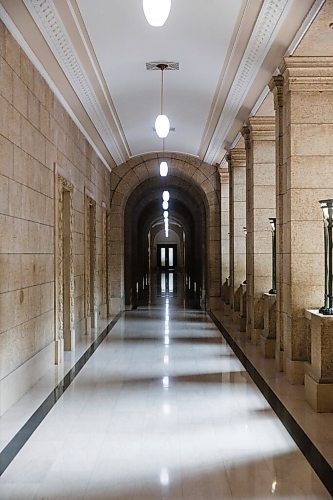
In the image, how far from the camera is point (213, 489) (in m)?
3.97

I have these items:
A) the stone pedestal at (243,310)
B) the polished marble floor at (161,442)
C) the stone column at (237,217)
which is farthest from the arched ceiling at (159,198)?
the polished marble floor at (161,442)

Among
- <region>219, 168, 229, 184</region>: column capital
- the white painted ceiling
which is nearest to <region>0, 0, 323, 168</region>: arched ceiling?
the white painted ceiling

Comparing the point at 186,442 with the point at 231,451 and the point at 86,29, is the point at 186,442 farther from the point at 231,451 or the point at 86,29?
the point at 86,29

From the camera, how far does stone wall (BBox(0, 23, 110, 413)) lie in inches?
236

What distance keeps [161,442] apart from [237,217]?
8501 mm

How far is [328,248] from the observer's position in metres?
6.61

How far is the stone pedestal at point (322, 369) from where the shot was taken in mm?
5820

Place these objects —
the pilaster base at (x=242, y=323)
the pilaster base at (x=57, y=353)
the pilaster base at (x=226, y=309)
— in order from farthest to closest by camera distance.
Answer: the pilaster base at (x=226, y=309) → the pilaster base at (x=242, y=323) → the pilaster base at (x=57, y=353)

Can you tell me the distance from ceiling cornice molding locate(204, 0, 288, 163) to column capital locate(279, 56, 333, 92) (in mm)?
326

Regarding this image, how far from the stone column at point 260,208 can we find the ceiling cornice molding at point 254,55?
0.57m

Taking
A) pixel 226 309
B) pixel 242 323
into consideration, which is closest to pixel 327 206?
pixel 242 323

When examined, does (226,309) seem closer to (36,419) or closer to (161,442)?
(36,419)

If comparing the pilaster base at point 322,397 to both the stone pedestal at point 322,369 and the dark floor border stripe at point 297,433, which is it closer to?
the stone pedestal at point 322,369

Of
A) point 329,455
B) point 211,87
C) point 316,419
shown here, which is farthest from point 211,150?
point 329,455
